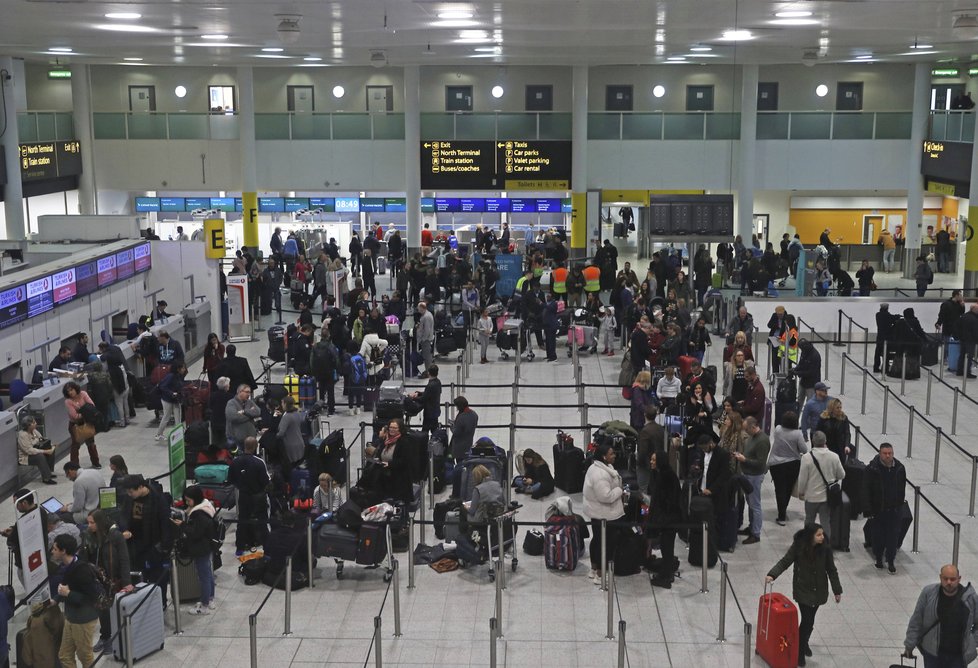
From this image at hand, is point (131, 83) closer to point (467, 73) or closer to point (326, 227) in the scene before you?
point (326, 227)

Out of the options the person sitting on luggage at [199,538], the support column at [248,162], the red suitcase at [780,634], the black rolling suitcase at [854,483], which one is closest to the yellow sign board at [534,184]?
the support column at [248,162]

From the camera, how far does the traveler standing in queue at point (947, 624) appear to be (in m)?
8.56

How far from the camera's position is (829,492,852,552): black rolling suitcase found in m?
12.2

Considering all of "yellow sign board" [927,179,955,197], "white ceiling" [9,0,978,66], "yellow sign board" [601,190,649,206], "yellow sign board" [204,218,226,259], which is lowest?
"yellow sign board" [204,218,226,259]

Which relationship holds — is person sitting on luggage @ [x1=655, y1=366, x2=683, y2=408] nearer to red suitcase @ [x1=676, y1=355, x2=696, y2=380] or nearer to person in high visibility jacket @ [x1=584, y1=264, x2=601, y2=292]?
red suitcase @ [x1=676, y1=355, x2=696, y2=380]

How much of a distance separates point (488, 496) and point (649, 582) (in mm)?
1796

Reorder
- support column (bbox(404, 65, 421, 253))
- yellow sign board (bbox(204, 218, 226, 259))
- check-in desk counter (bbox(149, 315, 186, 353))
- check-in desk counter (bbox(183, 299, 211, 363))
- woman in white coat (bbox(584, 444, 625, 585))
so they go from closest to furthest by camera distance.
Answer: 1. woman in white coat (bbox(584, 444, 625, 585))
2. check-in desk counter (bbox(149, 315, 186, 353))
3. check-in desk counter (bbox(183, 299, 211, 363))
4. yellow sign board (bbox(204, 218, 226, 259))
5. support column (bbox(404, 65, 421, 253))

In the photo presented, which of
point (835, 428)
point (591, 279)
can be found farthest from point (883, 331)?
point (835, 428)

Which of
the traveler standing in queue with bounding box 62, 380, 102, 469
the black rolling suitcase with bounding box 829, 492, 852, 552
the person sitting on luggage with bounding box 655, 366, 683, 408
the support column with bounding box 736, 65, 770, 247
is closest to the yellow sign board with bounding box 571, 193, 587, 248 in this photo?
the support column with bounding box 736, 65, 770, 247

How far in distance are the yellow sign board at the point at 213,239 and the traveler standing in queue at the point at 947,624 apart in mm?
17806

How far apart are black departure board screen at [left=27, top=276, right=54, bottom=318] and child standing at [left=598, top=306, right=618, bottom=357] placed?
10270mm

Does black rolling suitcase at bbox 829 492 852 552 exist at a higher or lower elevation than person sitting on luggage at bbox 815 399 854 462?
lower

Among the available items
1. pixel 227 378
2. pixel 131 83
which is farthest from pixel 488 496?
pixel 131 83

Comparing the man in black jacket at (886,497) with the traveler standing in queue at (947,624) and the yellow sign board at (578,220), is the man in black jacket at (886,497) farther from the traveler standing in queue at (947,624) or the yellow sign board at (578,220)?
the yellow sign board at (578,220)
